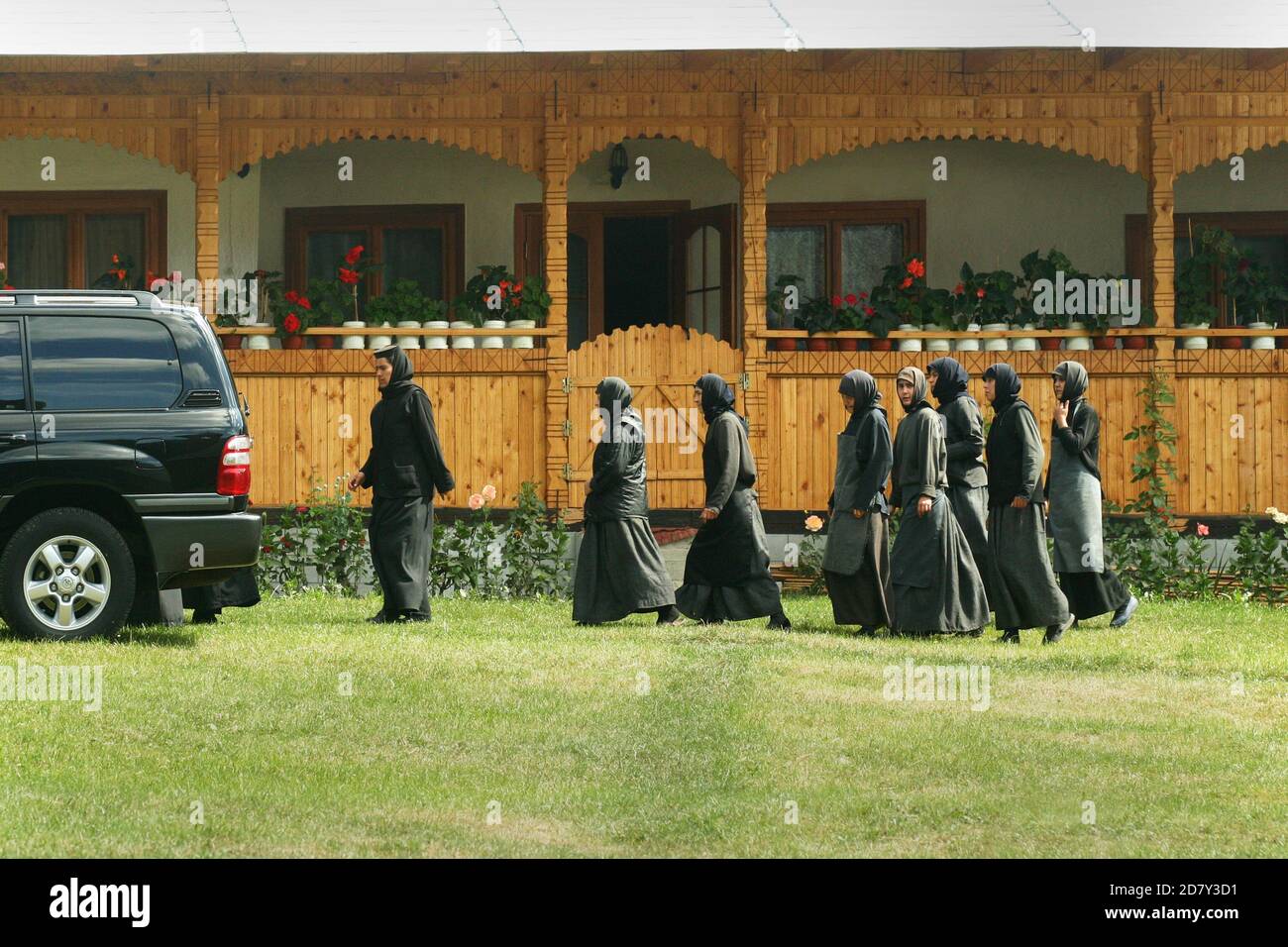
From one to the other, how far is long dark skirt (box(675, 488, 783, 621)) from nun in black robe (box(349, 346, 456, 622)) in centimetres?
180

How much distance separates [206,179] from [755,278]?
184 inches

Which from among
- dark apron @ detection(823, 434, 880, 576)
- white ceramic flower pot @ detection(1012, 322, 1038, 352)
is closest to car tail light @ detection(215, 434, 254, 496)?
dark apron @ detection(823, 434, 880, 576)

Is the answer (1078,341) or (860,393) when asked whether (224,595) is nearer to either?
(860,393)

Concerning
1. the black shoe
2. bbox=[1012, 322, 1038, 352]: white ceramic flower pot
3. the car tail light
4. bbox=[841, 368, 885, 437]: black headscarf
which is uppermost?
bbox=[1012, 322, 1038, 352]: white ceramic flower pot

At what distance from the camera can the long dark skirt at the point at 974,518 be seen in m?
12.8

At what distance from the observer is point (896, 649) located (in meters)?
11.8

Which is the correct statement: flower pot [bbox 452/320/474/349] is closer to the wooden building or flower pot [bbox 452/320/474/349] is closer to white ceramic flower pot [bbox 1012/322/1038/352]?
the wooden building

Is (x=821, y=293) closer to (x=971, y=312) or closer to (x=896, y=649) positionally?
(x=971, y=312)

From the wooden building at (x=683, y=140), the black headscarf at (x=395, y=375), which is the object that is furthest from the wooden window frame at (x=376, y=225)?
the black headscarf at (x=395, y=375)

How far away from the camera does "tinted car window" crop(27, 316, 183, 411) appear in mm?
10969

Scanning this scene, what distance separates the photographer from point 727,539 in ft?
42.9

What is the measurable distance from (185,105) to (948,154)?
708 centimetres
